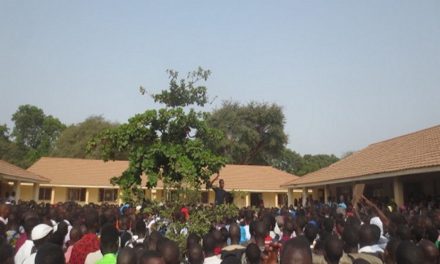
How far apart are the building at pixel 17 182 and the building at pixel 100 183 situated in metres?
0.37

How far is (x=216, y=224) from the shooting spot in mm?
8305

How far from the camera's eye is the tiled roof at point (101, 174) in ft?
100

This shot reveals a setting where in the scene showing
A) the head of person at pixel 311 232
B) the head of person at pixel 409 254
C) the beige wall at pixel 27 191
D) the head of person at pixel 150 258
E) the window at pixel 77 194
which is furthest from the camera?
the window at pixel 77 194

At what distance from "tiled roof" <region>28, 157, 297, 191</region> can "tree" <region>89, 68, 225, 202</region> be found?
18.8 metres

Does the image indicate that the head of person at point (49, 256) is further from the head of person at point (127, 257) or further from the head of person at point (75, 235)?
the head of person at point (75, 235)

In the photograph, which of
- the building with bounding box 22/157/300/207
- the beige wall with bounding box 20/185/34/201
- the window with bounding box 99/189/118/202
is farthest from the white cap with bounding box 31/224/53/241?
the window with bounding box 99/189/118/202

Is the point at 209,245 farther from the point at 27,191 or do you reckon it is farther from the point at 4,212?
the point at 27,191

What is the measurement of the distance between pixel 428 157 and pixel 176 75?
27.3 metres

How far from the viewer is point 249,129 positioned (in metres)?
46.5

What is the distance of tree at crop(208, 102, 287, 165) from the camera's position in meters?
46.7

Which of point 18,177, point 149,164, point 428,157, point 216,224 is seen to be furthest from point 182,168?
point 18,177

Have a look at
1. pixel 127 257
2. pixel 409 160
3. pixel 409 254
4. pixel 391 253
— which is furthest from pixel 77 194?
pixel 409 254

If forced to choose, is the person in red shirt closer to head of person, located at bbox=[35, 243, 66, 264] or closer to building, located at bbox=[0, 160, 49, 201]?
head of person, located at bbox=[35, 243, 66, 264]

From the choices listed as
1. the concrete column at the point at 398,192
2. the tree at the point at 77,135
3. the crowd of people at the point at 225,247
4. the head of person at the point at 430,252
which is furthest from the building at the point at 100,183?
the head of person at the point at 430,252
